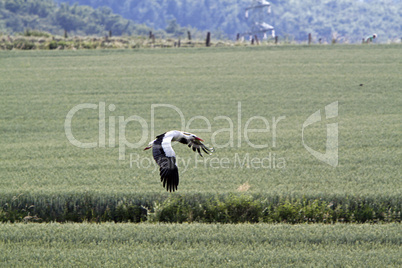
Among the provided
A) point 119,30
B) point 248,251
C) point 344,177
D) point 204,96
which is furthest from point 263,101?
point 119,30

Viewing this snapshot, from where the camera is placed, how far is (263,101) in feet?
57.0

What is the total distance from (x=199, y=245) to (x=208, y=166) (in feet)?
13.1

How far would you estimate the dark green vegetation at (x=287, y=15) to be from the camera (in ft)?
518

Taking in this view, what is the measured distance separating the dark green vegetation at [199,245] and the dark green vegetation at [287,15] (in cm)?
15412

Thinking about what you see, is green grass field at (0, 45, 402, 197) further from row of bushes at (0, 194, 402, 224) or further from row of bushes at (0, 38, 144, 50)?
row of bushes at (0, 38, 144, 50)

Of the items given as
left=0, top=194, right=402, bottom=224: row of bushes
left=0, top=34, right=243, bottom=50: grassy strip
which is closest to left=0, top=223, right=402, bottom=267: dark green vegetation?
Result: left=0, top=194, right=402, bottom=224: row of bushes

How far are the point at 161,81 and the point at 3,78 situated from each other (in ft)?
23.5

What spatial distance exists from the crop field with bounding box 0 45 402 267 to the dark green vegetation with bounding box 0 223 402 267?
2cm

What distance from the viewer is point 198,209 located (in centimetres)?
803

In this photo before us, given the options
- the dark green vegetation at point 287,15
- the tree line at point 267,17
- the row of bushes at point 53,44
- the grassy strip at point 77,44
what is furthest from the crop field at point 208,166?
the dark green vegetation at point 287,15

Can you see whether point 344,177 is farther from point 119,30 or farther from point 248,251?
point 119,30

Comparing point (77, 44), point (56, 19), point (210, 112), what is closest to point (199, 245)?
point (210, 112)

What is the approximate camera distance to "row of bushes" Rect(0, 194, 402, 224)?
7.84m

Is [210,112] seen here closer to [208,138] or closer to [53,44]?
[208,138]
